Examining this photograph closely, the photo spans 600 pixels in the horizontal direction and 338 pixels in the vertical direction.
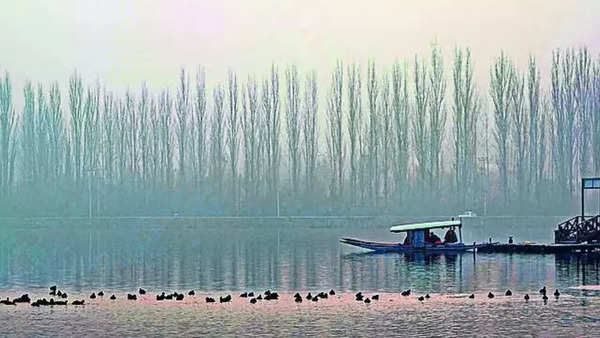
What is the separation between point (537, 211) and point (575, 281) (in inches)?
2456

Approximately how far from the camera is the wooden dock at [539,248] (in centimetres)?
5419

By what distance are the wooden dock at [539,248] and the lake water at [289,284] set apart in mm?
1772

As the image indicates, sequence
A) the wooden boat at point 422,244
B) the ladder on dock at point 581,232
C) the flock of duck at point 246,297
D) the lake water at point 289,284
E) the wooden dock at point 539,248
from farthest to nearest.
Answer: the wooden boat at point 422,244
the ladder on dock at point 581,232
the wooden dock at point 539,248
the flock of duck at point 246,297
the lake water at point 289,284

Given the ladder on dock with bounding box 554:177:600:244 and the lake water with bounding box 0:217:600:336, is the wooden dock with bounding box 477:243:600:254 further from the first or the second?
the lake water with bounding box 0:217:600:336

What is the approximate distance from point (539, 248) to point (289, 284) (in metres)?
21.7

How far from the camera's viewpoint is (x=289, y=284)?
38.8 meters

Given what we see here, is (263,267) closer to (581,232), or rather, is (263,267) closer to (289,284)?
(289,284)

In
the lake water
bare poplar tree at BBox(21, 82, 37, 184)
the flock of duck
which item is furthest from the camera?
bare poplar tree at BBox(21, 82, 37, 184)

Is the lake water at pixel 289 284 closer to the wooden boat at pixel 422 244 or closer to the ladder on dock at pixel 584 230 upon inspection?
the wooden boat at pixel 422 244

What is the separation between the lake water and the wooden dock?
1772 millimetres

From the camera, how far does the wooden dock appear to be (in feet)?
178

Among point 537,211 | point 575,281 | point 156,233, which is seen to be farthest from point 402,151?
point 575,281

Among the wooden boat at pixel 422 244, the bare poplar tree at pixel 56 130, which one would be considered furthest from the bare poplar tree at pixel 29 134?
the wooden boat at pixel 422 244

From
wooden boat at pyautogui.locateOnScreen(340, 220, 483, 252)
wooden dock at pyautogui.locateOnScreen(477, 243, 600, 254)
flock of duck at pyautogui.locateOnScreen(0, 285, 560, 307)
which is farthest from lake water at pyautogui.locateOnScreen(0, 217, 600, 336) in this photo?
wooden dock at pyautogui.locateOnScreen(477, 243, 600, 254)
